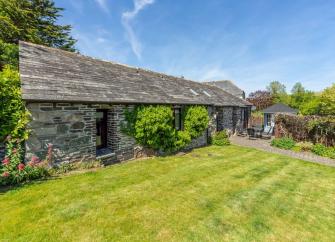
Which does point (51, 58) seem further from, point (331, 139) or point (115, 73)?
point (331, 139)

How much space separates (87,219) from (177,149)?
7959mm

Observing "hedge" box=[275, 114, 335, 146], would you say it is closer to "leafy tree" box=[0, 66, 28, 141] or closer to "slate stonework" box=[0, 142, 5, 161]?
"leafy tree" box=[0, 66, 28, 141]

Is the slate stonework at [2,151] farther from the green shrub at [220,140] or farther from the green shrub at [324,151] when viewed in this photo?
the green shrub at [324,151]

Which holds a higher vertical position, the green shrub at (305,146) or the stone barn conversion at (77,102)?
the stone barn conversion at (77,102)

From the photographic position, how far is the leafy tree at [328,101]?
3258 centimetres

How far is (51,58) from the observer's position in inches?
372

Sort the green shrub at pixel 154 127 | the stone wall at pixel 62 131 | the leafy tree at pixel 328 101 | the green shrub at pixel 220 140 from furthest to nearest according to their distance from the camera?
the leafy tree at pixel 328 101, the green shrub at pixel 220 140, the green shrub at pixel 154 127, the stone wall at pixel 62 131

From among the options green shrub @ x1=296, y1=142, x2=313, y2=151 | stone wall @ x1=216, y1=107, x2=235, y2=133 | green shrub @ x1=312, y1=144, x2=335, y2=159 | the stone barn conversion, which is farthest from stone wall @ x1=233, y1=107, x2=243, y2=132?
the stone barn conversion

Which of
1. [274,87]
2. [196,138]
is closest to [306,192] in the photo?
[196,138]

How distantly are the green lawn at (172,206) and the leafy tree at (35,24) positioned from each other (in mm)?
18395

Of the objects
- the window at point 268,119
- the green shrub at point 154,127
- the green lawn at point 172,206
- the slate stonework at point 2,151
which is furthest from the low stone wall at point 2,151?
the window at point 268,119

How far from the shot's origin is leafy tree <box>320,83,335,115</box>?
3258 cm

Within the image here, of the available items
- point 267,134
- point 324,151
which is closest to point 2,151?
point 324,151

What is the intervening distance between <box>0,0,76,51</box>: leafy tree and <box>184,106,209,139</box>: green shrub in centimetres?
1697
